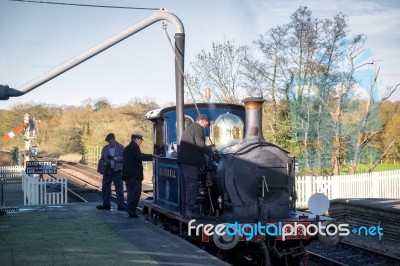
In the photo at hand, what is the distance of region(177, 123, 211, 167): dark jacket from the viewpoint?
25.7ft

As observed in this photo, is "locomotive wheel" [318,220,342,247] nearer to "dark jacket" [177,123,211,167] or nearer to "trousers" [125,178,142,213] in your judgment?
"dark jacket" [177,123,211,167]

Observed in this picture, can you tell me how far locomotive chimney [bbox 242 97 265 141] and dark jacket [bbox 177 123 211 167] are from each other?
69 centimetres

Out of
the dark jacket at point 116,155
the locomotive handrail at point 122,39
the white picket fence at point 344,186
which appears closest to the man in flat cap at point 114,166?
the dark jacket at point 116,155

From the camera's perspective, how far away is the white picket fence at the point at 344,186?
17.2m

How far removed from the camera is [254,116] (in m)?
7.71

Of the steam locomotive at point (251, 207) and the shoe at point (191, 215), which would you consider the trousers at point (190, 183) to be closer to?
the shoe at point (191, 215)

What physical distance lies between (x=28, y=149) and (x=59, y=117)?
118 ft

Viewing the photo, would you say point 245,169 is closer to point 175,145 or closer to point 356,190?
point 175,145

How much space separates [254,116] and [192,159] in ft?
3.73

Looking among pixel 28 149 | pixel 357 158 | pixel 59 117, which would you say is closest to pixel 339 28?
pixel 357 158

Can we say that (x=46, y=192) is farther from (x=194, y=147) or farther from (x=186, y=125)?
(x=194, y=147)

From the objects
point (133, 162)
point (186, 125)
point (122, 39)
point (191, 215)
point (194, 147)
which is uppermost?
point (122, 39)

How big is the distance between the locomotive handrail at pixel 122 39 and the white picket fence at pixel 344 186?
Result: 992 centimetres

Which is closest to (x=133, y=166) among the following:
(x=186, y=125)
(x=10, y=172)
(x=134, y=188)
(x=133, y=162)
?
(x=133, y=162)
